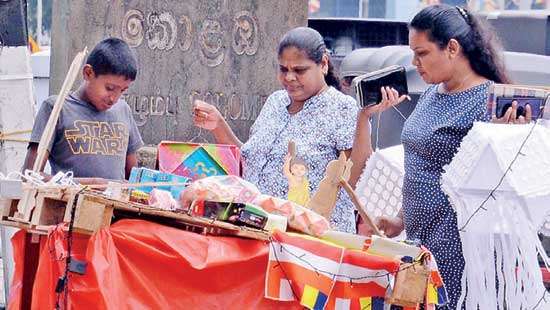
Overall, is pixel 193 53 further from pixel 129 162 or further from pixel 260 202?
pixel 260 202

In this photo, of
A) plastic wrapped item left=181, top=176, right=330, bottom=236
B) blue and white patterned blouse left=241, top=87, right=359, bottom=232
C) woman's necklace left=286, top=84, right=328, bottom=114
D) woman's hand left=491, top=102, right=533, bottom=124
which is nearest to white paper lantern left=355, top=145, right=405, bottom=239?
blue and white patterned blouse left=241, top=87, right=359, bottom=232

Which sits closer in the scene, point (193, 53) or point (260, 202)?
point (260, 202)

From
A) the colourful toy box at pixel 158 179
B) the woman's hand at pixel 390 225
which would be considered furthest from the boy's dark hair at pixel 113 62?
the woman's hand at pixel 390 225

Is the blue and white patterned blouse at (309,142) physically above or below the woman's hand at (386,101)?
below

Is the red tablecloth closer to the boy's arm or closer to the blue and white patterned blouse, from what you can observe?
the blue and white patterned blouse

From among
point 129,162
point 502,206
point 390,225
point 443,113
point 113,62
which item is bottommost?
point 390,225

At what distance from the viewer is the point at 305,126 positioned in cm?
447

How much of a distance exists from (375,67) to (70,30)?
263 centimetres

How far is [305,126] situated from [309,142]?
0.09 meters

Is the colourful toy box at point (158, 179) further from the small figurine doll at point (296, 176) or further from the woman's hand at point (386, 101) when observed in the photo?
the woman's hand at point (386, 101)

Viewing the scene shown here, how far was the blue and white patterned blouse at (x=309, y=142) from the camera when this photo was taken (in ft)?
14.4

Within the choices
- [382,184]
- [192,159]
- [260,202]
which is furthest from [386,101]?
[260,202]

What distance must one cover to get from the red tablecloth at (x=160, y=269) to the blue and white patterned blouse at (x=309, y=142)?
3.59 ft

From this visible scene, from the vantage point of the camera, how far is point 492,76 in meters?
3.95
